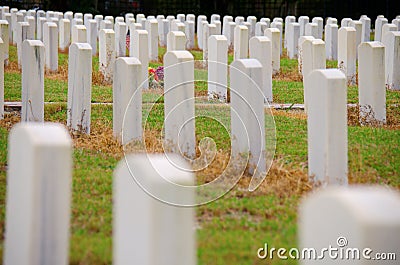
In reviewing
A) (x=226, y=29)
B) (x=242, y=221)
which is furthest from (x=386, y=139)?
(x=226, y=29)

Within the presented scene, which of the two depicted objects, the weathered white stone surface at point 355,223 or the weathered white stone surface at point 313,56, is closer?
the weathered white stone surface at point 355,223

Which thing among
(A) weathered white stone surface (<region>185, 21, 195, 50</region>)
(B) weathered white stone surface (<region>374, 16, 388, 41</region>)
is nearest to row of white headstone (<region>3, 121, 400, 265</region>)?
(B) weathered white stone surface (<region>374, 16, 388, 41</region>)

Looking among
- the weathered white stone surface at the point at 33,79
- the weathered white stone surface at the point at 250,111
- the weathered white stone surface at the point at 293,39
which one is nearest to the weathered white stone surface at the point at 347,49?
the weathered white stone surface at the point at 293,39

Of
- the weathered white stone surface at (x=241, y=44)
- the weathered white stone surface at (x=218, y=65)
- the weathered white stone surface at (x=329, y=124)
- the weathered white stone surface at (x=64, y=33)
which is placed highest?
the weathered white stone surface at (x=64, y=33)

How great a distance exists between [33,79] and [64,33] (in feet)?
32.8

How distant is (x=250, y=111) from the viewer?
7.47 meters

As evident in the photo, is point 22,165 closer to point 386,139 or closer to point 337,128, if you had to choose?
point 337,128

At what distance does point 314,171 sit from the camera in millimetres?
6949

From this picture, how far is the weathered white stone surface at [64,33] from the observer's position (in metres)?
19.0

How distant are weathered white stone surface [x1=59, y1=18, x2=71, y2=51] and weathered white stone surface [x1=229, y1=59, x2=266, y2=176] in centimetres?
1189

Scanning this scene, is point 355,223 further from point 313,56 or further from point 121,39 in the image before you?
point 121,39

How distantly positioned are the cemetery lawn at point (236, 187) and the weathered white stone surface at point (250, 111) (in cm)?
20

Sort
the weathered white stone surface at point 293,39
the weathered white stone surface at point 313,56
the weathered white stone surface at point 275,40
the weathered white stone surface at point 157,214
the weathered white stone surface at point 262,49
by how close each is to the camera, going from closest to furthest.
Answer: the weathered white stone surface at point 157,214
the weathered white stone surface at point 313,56
the weathered white stone surface at point 262,49
the weathered white stone surface at point 275,40
the weathered white stone surface at point 293,39

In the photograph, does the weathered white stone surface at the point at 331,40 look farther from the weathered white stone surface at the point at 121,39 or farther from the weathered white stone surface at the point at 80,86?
the weathered white stone surface at the point at 80,86
